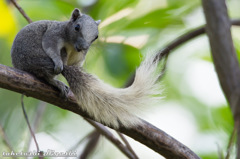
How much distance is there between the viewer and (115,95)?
2340 mm

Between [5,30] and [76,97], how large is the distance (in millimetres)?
1096

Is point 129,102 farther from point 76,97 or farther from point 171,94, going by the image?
point 171,94

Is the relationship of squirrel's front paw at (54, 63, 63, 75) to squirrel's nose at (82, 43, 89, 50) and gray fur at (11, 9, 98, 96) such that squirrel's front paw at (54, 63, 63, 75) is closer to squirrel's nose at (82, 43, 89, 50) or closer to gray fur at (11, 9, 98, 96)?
gray fur at (11, 9, 98, 96)

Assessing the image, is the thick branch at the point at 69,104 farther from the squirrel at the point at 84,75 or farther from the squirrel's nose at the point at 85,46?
the squirrel's nose at the point at 85,46

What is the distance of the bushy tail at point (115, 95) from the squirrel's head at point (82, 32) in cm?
18

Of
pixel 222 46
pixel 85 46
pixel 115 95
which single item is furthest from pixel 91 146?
pixel 222 46

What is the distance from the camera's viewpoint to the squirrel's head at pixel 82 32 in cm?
244

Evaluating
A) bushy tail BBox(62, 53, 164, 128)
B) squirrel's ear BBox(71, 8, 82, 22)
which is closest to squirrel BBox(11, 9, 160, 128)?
bushy tail BBox(62, 53, 164, 128)

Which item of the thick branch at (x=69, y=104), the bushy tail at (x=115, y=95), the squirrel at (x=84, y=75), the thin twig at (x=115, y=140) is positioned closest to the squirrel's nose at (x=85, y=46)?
the squirrel at (x=84, y=75)

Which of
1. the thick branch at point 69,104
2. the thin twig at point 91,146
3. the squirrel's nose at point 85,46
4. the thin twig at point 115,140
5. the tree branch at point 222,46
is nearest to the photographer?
the thick branch at point 69,104

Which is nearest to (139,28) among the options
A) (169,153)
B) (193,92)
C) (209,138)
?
(169,153)

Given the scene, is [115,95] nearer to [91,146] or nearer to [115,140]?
[115,140]

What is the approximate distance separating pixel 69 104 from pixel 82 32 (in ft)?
1.90

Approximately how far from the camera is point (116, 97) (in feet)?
7.65
